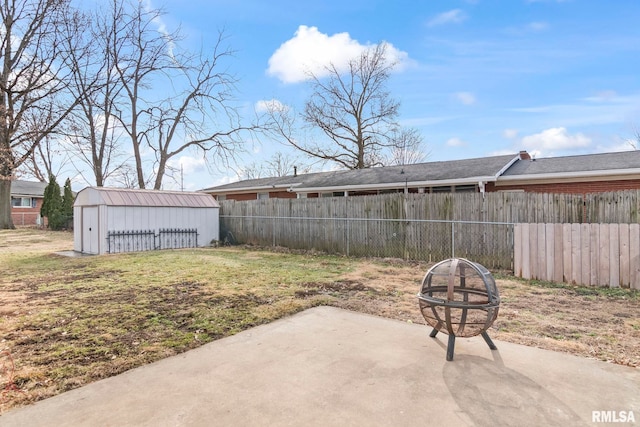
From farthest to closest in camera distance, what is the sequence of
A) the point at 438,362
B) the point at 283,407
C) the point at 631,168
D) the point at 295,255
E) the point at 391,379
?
the point at 295,255 < the point at 631,168 < the point at 438,362 < the point at 391,379 < the point at 283,407

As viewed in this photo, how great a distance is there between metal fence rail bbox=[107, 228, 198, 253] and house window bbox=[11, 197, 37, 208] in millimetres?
31494

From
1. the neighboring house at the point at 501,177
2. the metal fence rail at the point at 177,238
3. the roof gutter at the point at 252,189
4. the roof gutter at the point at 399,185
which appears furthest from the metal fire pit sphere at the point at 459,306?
the roof gutter at the point at 252,189

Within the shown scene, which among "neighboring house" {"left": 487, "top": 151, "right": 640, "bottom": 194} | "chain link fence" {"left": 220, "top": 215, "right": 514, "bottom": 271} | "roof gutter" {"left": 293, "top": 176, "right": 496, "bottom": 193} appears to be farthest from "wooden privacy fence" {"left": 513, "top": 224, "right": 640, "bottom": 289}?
"neighboring house" {"left": 487, "top": 151, "right": 640, "bottom": 194}

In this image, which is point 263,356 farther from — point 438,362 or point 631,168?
point 631,168

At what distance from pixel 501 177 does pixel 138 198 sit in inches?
529

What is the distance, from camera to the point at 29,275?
8.41 metres

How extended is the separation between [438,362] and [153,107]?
83.4 feet

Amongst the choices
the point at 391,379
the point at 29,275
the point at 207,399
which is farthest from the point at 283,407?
the point at 29,275

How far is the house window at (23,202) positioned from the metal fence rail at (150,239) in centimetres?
3149

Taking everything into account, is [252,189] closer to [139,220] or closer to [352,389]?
[139,220]

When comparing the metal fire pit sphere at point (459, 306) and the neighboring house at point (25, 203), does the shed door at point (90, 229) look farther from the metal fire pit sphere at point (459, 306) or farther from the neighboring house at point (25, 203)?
the neighboring house at point (25, 203)

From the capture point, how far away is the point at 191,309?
209 inches

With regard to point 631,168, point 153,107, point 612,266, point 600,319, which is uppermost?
point 153,107

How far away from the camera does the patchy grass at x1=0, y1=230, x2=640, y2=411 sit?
3527 millimetres
